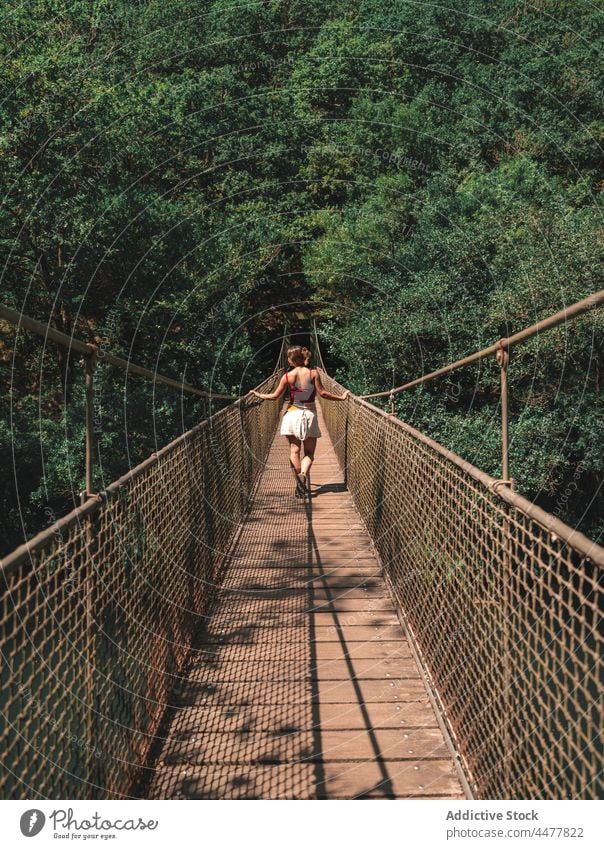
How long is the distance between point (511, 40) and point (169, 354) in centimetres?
1457

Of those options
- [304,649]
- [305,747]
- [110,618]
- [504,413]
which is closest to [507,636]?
[504,413]

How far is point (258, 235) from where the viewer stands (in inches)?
696

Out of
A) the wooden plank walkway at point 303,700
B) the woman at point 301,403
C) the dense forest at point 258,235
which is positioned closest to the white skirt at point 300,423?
the woman at point 301,403

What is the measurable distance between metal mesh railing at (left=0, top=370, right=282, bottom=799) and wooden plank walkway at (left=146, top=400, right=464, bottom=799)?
113 mm

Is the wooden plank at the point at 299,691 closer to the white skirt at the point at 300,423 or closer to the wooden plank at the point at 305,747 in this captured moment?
the wooden plank at the point at 305,747

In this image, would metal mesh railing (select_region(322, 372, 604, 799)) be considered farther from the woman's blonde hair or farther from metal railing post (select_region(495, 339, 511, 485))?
the woman's blonde hair

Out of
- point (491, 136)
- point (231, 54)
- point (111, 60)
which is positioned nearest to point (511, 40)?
point (491, 136)

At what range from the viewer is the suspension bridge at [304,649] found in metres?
1.63

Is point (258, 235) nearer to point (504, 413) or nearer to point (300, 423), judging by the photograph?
point (300, 423)

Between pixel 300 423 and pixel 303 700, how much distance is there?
3.65 meters

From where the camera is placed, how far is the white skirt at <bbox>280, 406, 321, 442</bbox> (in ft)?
20.1

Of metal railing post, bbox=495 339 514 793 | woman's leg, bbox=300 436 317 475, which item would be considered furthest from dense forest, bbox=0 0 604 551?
metal railing post, bbox=495 339 514 793
